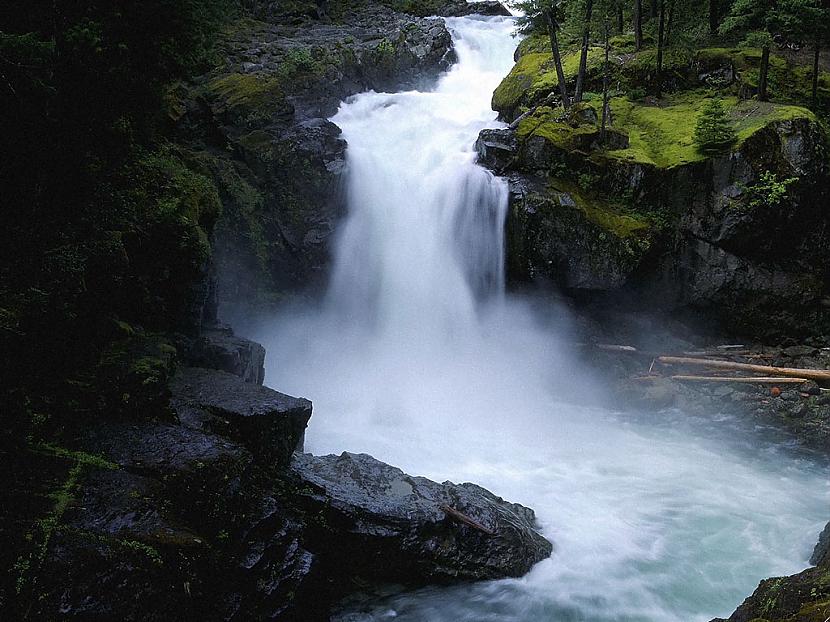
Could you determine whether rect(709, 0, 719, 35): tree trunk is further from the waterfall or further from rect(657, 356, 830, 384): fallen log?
rect(657, 356, 830, 384): fallen log

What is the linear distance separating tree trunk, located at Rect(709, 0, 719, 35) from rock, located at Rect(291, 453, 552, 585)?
799 inches

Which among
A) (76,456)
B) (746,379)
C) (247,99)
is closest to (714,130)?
(746,379)

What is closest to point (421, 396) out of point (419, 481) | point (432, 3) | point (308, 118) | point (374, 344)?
point (374, 344)

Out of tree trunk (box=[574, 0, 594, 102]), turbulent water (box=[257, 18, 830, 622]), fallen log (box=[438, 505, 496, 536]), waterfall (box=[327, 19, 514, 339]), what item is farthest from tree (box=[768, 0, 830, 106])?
fallen log (box=[438, 505, 496, 536])

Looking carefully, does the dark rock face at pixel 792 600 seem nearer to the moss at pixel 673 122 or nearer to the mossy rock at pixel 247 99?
the moss at pixel 673 122

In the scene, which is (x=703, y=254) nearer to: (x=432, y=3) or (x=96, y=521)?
(x=96, y=521)

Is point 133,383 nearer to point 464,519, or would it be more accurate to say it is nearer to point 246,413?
point 246,413

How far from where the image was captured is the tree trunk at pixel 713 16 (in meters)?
18.9

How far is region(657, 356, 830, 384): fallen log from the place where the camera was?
39.4ft

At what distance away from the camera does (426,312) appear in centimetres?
1469

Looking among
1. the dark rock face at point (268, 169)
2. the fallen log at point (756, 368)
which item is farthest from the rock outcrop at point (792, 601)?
the dark rock face at point (268, 169)

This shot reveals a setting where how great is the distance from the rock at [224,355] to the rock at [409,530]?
6.80 ft

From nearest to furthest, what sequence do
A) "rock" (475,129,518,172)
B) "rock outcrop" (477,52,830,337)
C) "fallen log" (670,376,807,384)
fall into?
"fallen log" (670,376,807,384), "rock outcrop" (477,52,830,337), "rock" (475,129,518,172)

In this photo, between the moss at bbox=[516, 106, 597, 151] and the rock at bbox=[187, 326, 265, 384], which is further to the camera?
the moss at bbox=[516, 106, 597, 151]
